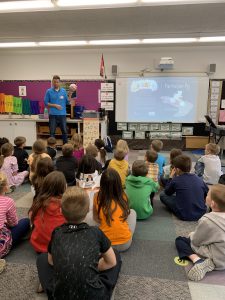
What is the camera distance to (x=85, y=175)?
258 cm

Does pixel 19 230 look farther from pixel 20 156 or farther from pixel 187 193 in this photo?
pixel 20 156

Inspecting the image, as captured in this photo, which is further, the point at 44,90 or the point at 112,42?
the point at 44,90

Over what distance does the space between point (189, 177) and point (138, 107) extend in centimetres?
445

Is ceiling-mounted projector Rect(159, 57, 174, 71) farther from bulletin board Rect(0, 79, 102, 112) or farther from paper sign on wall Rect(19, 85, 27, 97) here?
paper sign on wall Rect(19, 85, 27, 97)

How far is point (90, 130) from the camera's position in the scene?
5.86 m

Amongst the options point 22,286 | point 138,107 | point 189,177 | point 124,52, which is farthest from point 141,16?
point 22,286

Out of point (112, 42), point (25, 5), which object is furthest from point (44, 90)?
point (25, 5)

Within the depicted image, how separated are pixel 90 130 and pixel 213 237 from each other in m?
4.43

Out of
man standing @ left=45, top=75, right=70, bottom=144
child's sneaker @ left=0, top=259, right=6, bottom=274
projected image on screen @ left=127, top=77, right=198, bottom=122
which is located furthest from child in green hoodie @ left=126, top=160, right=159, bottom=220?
projected image on screen @ left=127, top=77, right=198, bottom=122

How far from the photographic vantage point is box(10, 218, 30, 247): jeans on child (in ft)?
6.64

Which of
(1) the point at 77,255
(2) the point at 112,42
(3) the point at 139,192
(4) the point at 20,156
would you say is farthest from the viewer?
(2) the point at 112,42

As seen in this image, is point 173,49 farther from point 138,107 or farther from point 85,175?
point 85,175

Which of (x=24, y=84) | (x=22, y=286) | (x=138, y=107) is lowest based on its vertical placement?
(x=22, y=286)

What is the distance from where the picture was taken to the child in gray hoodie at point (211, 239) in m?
1.71
